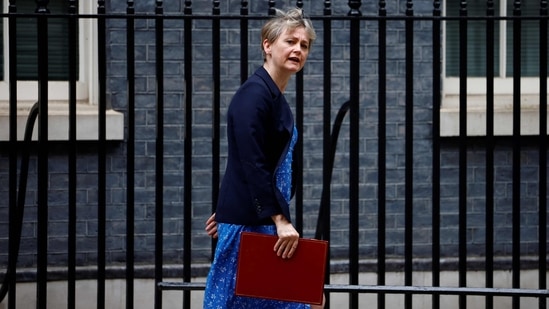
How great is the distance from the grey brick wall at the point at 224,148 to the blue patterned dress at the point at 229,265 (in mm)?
2943

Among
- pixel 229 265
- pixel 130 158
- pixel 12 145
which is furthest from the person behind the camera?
pixel 130 158

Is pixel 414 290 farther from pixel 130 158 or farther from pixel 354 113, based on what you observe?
pixel 130 158

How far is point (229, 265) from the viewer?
509 cm

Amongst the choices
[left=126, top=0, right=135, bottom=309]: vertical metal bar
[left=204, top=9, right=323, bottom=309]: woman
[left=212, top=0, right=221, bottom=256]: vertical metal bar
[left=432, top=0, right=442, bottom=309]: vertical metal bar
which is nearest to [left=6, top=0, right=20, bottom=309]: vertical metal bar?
[left=126, top=0, right=135, bottom=309]: vertical metal bar

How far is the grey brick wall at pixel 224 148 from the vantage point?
7941mm

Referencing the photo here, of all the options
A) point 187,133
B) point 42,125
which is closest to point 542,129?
point 187,133

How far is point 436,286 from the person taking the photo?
627 cm

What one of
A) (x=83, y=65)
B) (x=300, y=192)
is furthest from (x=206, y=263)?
(x=300, y=192)

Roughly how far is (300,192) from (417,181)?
2.33 meters

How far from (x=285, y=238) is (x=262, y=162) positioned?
1.01 feet

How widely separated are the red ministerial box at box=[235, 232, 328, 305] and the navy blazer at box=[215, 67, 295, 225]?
0.12 m

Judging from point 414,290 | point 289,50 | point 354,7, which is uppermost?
point 354,7

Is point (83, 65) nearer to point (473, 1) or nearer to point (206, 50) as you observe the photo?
point (206, 50)

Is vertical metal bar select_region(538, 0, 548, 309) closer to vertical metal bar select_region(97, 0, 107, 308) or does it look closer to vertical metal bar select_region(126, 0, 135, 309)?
vertical metal bar select_region(126, 0, 135, 309)
